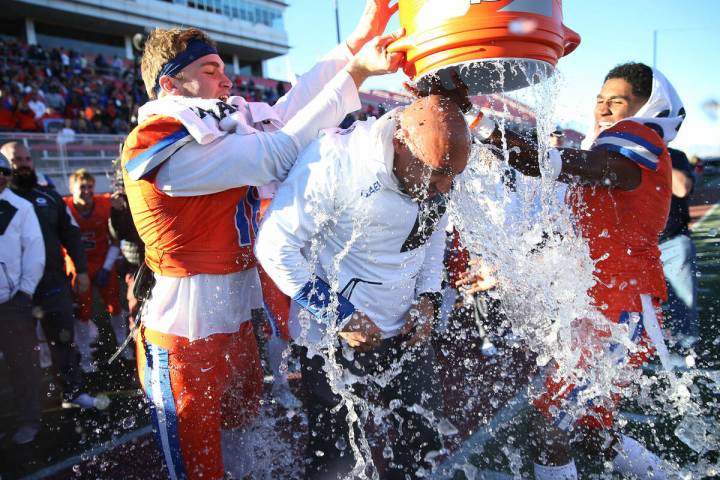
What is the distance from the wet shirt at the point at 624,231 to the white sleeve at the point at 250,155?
55.6 inches

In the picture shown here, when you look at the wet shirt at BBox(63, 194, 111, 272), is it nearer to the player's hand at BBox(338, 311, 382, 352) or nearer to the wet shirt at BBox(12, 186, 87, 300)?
the wet shirt at BBox(12, 186, 87, 300)

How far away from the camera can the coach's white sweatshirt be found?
211cm

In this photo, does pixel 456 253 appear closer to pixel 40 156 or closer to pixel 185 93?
pixel 185 93

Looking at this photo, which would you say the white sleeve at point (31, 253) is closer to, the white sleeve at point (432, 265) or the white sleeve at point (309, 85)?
the white sleeve at point (309, 85)

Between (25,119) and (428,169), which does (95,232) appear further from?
(25,119)

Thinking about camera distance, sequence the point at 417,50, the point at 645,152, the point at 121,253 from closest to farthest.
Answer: the point at 417,50 < the point at 645,152 < the point at 121,253

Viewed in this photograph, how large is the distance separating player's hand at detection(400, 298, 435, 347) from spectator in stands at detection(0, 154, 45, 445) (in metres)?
3.48

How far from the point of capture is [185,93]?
246 cm

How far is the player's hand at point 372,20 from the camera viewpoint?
102 inches

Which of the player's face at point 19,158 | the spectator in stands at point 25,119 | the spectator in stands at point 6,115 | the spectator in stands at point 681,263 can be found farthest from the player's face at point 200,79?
the spectator in stands at point 25,119

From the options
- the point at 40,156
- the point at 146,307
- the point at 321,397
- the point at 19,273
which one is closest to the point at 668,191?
the point at 321,397

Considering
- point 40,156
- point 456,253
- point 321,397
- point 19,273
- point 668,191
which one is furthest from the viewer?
point 40,156

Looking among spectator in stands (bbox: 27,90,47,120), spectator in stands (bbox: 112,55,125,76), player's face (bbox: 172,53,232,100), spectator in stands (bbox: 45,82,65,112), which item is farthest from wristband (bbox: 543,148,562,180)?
spectator in stands (bbox: 112,55,125,76)

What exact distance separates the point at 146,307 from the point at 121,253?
4.47 metres
